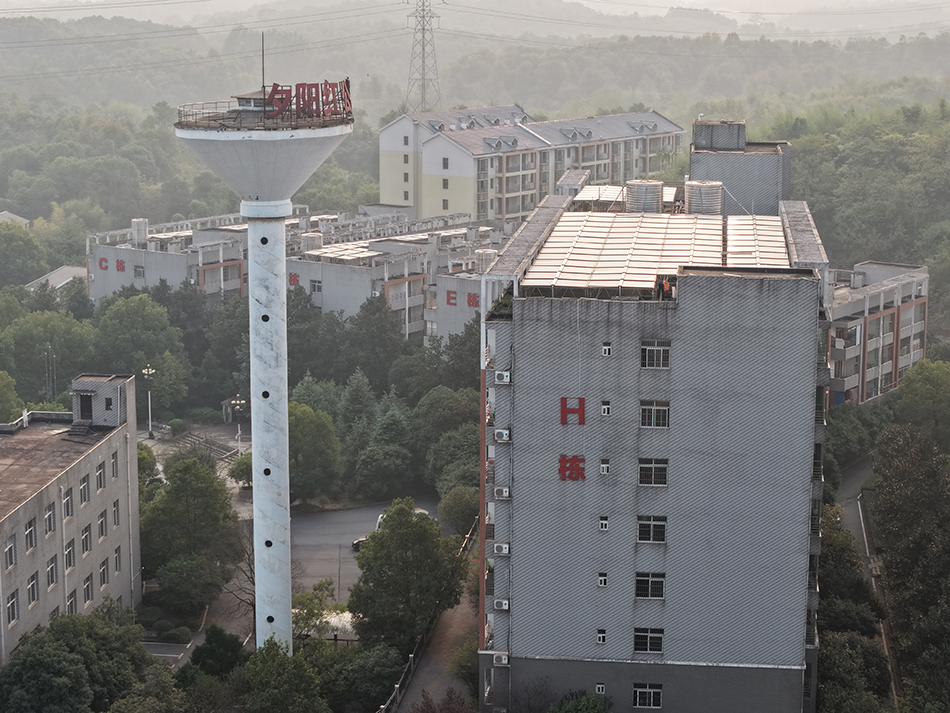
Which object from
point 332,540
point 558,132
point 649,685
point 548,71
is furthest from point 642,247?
point 548,71

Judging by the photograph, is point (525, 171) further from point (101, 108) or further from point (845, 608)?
point (101, 108)

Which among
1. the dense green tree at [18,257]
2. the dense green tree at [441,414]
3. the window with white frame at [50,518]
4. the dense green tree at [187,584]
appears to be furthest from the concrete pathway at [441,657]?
the dense green tree at [18,257]

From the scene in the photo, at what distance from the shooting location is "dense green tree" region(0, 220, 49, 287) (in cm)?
9094

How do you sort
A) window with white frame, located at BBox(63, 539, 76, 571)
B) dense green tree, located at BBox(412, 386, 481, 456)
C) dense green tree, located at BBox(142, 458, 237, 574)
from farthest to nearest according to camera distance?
1. dense green tree, located at BBox(412, 386, 481, 456)
2. dense green tree, located at BBox(142, 458, 237, 574)
3. window with white frame, located at BBox(63, 539, 76, 571)

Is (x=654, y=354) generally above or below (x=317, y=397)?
above

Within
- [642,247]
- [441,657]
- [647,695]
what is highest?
[642,247]

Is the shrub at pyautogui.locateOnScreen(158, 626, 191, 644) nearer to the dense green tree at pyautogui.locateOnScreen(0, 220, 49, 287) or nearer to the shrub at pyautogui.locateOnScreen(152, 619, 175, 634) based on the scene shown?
the shrub at pyautogui.locateOnScreen(152, 619, 175, 634)

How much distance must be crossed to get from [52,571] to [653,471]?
16770 millimetres

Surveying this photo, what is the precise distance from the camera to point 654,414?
30.7m

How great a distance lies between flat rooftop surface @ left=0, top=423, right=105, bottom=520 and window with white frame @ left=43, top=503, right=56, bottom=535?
62cm

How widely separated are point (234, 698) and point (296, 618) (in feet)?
14.9

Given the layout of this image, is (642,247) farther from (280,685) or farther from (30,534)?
(30,534)

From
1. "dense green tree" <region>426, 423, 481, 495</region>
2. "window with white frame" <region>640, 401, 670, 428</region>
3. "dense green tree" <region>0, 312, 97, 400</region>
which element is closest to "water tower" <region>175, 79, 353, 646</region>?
"window with white frame" <region>640, 401, 670, 428</region>

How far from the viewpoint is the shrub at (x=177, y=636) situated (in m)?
41.6
